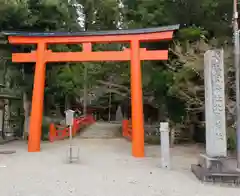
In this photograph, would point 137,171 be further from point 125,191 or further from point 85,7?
point 85,7

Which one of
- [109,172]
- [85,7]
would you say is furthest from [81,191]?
[85,7]

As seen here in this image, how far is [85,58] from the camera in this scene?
1289 cm

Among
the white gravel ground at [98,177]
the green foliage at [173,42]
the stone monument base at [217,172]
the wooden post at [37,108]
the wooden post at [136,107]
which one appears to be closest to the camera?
the white gravel ground at [98,177]

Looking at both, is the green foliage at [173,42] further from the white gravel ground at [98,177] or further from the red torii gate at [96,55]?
the white gravel ground at [98,177]

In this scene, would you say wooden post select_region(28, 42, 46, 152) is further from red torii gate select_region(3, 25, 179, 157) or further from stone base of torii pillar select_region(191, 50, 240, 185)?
stone base of torii pillar select_region(191, 50, 240, 185)

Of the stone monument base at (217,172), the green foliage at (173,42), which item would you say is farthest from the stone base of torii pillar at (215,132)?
the green foliage at (173,42)

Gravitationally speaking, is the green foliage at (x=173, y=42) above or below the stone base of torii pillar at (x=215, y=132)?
above

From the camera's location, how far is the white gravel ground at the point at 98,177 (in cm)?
668

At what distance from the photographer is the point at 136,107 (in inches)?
481

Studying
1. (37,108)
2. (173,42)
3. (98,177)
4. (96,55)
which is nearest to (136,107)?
(96,55)

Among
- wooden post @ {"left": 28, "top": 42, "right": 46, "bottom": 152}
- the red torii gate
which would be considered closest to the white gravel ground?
wooden post @ {"left": 28, "top": 42, "right": 46, "bottom": 152}

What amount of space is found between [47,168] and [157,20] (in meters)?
9.55

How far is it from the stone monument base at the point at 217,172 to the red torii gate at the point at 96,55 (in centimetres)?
417

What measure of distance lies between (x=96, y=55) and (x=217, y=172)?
7.30 metres
